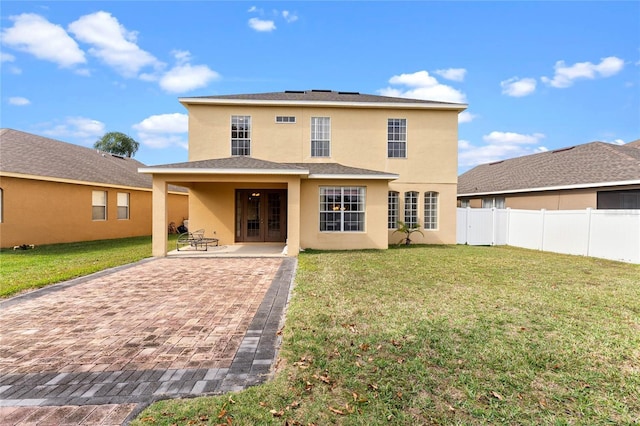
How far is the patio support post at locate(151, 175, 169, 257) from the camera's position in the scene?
10.5 metres

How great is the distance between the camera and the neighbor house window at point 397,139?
47.0 feet

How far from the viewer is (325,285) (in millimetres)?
6723

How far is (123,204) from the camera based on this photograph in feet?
58.0

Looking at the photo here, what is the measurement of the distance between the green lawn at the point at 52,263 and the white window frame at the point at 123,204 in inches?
165

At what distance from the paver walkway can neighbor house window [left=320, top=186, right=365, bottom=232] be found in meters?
5.46

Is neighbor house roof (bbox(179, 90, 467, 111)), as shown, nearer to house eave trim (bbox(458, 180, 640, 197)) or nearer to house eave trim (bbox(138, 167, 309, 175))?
house eave trim (bbox(138, 167, 309, 175))

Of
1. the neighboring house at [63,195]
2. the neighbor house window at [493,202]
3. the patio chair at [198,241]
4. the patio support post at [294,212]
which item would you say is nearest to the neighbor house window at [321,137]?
the patio support post at [294,212]

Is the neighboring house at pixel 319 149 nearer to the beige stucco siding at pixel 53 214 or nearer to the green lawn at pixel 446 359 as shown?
the beige stucco siding at pixel 53 214

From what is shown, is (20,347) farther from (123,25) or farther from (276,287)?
(123,25)

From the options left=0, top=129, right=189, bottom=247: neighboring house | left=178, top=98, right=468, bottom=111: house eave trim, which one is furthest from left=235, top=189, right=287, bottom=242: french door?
left=0, top=129, right=189, bottom=247: neighboring house

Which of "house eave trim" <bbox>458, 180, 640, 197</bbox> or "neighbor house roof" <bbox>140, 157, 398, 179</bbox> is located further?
"house eave trim" <bbox>458, 180, 640, 197</bbox>

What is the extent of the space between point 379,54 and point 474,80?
5061mm

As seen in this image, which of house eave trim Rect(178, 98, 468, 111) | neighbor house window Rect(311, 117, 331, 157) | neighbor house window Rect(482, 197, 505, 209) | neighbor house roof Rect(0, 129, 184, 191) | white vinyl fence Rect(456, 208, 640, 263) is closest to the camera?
white vinyl fence Rect(456, 208, 640, 263)

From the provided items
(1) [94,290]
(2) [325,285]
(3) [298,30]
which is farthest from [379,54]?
(1) [94,290]
